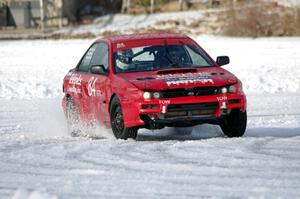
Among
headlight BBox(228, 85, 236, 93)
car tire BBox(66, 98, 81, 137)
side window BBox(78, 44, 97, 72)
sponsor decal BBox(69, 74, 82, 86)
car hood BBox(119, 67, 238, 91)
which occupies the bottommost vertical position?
car tire BBox(66, 98, 81, 137)

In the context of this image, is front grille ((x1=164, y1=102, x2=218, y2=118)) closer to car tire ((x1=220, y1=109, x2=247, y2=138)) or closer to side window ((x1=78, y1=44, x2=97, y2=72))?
car tire ((x1=220, y1=109, x2=247, y2=138))

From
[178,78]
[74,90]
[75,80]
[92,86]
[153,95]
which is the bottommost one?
[74,90]

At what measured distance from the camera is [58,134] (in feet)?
48.2

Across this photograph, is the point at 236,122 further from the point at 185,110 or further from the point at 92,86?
the point at 92,86

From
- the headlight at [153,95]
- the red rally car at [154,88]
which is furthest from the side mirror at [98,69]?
the headlight at [153,95]

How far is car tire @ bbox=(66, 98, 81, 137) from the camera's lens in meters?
14.3

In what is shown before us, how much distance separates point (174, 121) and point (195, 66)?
138 centimetres

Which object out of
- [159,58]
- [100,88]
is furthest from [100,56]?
[159,58]

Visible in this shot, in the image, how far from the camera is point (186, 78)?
12156mm

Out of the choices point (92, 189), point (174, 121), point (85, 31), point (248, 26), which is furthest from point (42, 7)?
point (92, 189)

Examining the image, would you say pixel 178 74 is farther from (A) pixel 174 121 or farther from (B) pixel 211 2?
(B) pixel 211 2

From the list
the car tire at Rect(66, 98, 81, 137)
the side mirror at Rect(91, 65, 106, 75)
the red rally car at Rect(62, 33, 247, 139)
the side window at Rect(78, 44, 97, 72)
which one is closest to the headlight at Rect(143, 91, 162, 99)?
the red rally car at Rect(62, 33, 247, 139)

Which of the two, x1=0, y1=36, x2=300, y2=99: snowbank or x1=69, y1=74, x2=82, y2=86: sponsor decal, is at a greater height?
x1=69, y1=74, x2=82, y2=86: sponsor decal

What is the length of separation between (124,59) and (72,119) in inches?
71.0
